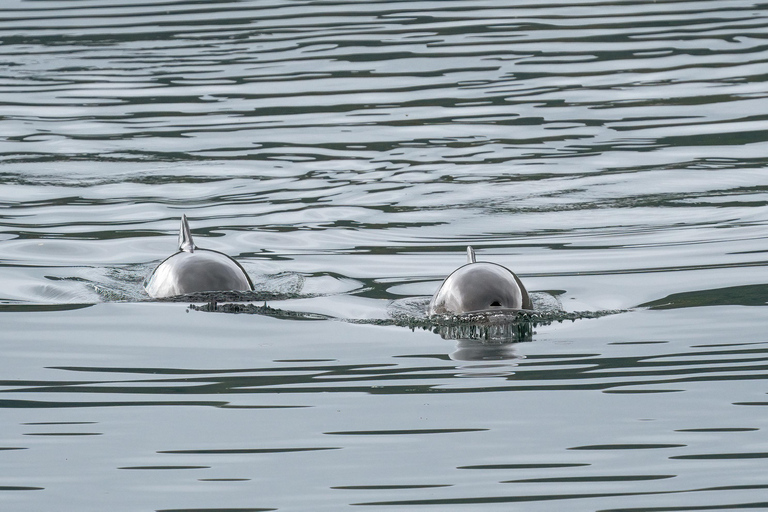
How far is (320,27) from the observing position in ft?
78.9

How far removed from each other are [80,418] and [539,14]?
19.4 metres

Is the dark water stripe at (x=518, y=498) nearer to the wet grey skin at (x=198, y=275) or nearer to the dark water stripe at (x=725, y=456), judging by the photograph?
the dark water stripe at (x=725, y=456)

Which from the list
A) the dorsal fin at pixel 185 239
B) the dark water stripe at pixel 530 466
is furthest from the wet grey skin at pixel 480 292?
the dark water stripe at pixel 530 466

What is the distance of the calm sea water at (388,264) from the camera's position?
223 inches

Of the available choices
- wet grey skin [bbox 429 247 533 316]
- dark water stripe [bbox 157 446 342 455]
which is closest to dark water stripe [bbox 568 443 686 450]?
dark water stripe [bbox 157 446 342 455]

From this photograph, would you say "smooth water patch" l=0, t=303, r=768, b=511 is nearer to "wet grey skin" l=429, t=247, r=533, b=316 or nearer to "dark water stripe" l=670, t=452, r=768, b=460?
"dark water stripe" l=670, t=452, r=768, b=460

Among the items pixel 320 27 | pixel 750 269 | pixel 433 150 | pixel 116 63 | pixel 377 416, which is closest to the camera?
pixel 377 416

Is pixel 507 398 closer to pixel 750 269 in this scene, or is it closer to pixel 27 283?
pixel 750 269

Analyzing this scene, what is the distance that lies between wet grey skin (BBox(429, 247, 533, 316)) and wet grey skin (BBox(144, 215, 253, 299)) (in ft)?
4.70

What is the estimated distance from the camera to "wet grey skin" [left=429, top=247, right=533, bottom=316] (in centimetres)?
799

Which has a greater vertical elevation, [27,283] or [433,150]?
[433,150]

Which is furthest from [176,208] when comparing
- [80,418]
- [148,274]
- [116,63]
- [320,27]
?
[320,27]

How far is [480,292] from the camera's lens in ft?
26.2

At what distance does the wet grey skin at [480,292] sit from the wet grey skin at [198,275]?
143cm
